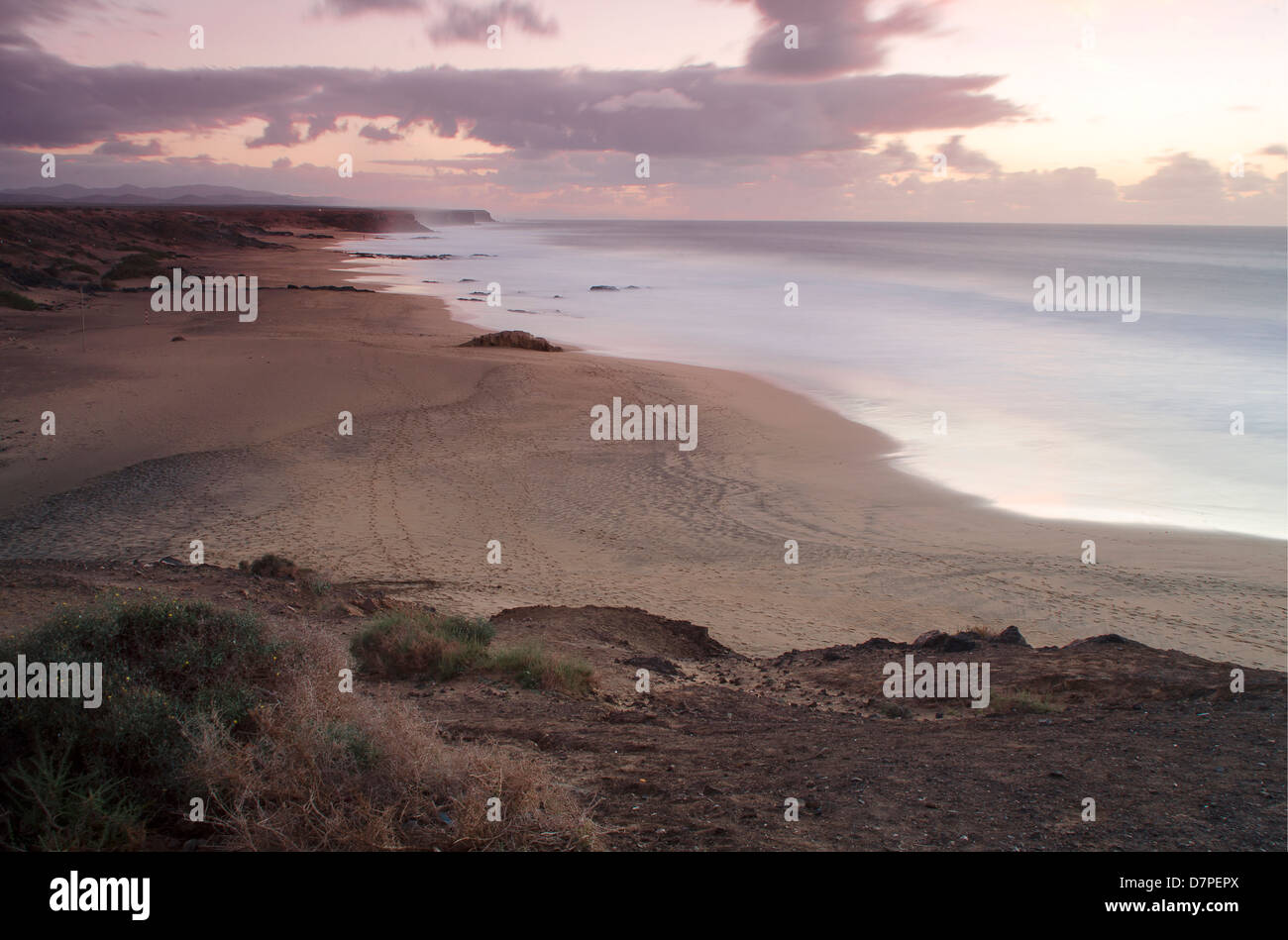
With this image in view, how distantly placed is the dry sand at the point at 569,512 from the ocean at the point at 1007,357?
2.17 metres

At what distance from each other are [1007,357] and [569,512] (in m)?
27.2

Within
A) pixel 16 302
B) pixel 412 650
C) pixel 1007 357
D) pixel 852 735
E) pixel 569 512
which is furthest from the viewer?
pixel 1007 357

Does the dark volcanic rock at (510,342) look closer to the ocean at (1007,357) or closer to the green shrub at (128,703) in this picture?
the ocean at (1007,357)

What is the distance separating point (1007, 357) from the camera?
3572 centimetres

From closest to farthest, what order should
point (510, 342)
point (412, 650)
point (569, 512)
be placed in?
1. point (412, 650)
2. point (569, 512)
3. point (510, 342)

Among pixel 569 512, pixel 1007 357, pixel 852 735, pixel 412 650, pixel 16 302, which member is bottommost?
pixel 852 735

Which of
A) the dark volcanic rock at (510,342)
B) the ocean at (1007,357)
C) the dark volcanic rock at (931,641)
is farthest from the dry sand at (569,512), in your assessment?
the dark volcanic rock at (510,342)

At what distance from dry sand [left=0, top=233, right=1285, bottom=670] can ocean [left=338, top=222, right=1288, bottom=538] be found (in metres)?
2.17

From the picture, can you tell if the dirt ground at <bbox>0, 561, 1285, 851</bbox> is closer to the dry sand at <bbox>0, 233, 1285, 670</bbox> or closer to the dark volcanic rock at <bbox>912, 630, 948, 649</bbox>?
the dark volcanic rock at <bbox>912, 630, 948, 649</bbox>

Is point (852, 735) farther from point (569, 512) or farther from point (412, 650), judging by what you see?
point (569, 512)

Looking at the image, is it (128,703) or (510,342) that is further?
(510,342)

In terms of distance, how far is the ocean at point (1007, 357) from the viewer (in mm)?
17938

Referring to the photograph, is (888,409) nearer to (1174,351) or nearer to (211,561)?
(211,561)

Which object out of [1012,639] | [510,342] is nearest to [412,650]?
[1012,639]
